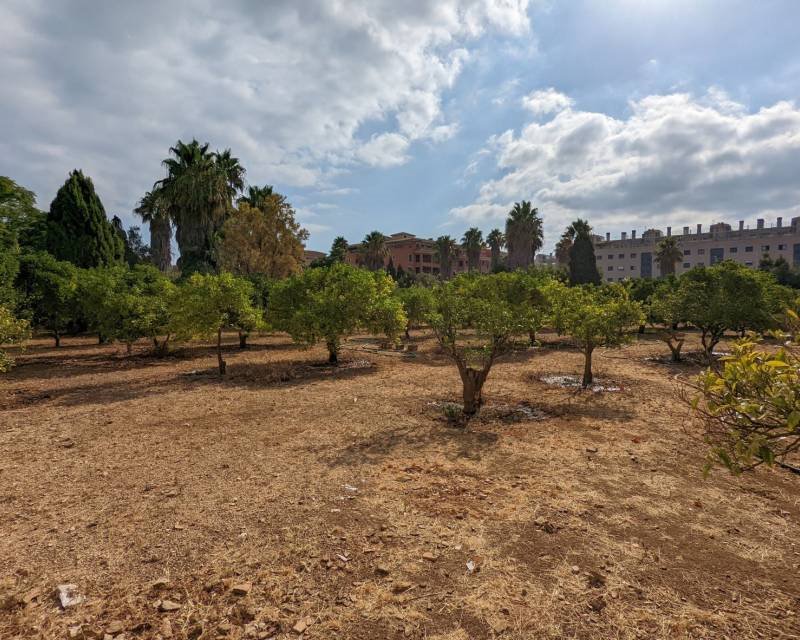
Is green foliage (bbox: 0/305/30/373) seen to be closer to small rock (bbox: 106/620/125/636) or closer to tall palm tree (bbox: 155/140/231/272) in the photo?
small rock (bbox: 106/620/125/636)

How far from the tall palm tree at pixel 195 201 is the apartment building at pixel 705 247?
226ft

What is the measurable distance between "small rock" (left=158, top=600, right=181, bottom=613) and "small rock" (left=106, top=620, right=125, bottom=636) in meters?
0.29

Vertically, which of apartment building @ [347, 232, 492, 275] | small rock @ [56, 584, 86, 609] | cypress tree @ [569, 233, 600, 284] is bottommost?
small rock @ [56, 584, 86, 609]

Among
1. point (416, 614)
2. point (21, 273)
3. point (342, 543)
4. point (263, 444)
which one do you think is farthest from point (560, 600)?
point (21, 273)

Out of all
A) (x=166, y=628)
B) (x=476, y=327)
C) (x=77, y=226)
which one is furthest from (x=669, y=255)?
(x=166, y=628)

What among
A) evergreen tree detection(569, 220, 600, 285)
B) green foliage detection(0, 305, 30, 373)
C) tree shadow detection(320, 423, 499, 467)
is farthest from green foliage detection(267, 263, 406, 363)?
evergreen tree detection(569, 220, 600, 285)

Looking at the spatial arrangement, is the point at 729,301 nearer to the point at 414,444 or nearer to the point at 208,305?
the point at 414,444

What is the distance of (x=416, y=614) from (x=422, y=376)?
11201 millimetres

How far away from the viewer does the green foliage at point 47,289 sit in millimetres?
20062

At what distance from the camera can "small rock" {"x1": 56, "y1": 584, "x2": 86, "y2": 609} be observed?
371cm

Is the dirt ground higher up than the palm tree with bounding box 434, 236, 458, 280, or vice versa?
the palm tree with bounding box 434, 236, 458, 280

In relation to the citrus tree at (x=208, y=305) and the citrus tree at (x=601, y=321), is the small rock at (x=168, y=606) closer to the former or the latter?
the citrus tree at (x=208, y=305)

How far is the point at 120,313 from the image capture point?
16.2 metres

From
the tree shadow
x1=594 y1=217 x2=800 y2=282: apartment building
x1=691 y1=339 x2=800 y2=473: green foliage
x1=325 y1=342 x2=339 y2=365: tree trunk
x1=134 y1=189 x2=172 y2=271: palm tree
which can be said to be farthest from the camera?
x1=594 y1=217 x2=800 y2=282: apartment building
